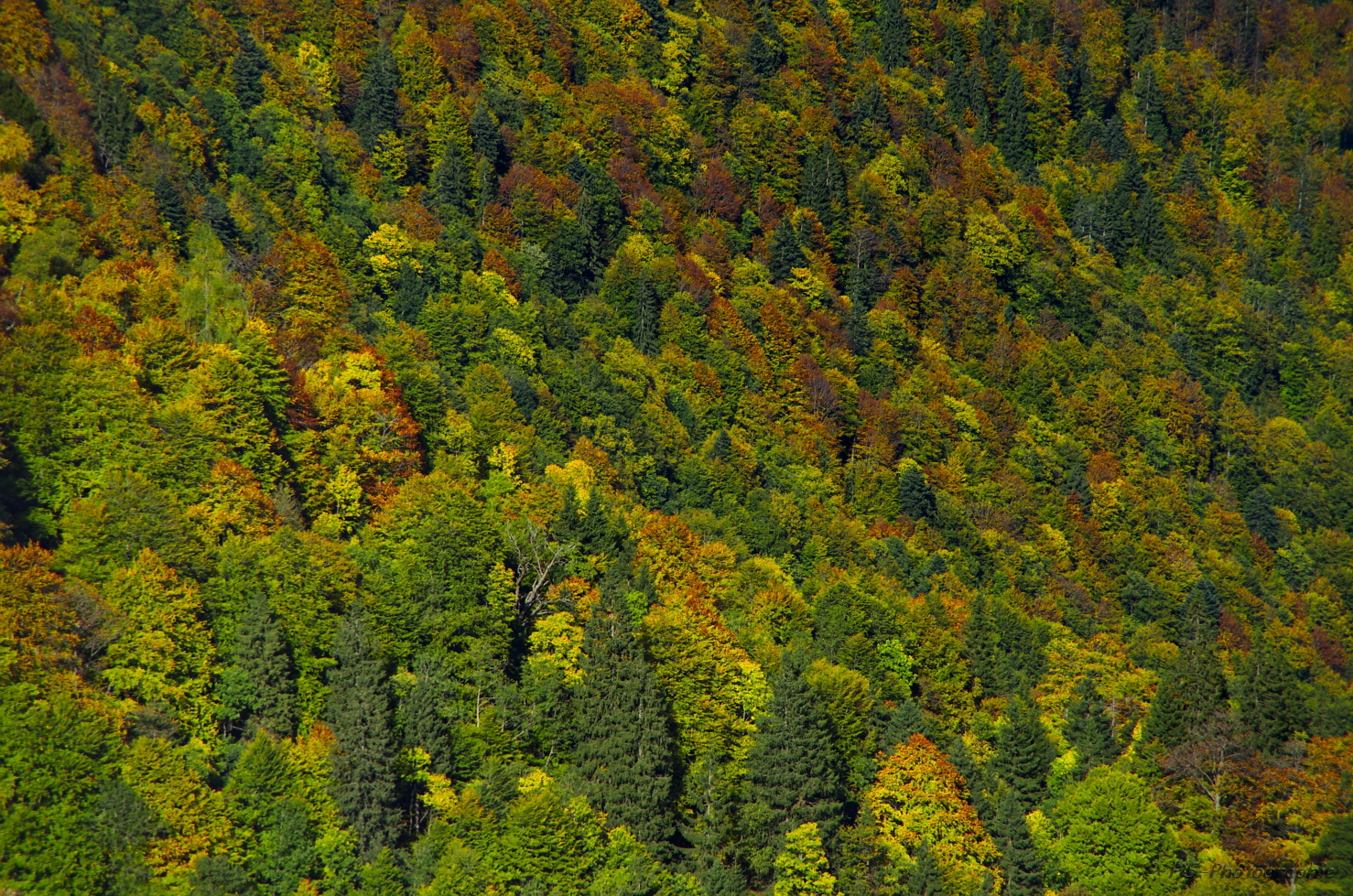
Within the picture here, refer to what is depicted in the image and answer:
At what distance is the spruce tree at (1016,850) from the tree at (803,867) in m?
10.8

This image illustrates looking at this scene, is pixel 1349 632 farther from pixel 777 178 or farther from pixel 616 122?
pixel 616 122

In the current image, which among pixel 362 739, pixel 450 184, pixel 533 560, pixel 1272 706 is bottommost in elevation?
pixel 450 184

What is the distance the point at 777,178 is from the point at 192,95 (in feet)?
242

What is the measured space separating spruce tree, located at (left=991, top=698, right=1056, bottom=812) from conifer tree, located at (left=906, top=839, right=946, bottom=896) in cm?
1149

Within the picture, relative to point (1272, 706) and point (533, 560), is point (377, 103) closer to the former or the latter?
point (533, 560)

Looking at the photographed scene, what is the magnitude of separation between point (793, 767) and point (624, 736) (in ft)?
29.7

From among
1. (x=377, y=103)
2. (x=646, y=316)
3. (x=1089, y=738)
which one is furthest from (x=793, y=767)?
(x=377, y=103)

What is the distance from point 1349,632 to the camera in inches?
6368

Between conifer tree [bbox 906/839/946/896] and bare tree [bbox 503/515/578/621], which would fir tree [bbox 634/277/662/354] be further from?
conifer tree [bbox 906/839/946/896]

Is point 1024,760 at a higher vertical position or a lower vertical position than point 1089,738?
lower

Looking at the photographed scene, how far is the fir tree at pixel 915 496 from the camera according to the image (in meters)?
141

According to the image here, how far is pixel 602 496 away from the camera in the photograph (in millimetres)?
103562

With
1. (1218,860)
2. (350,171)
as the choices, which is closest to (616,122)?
(350,171)

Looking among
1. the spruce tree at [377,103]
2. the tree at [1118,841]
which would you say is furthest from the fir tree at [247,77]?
the tree at [1118,841]
